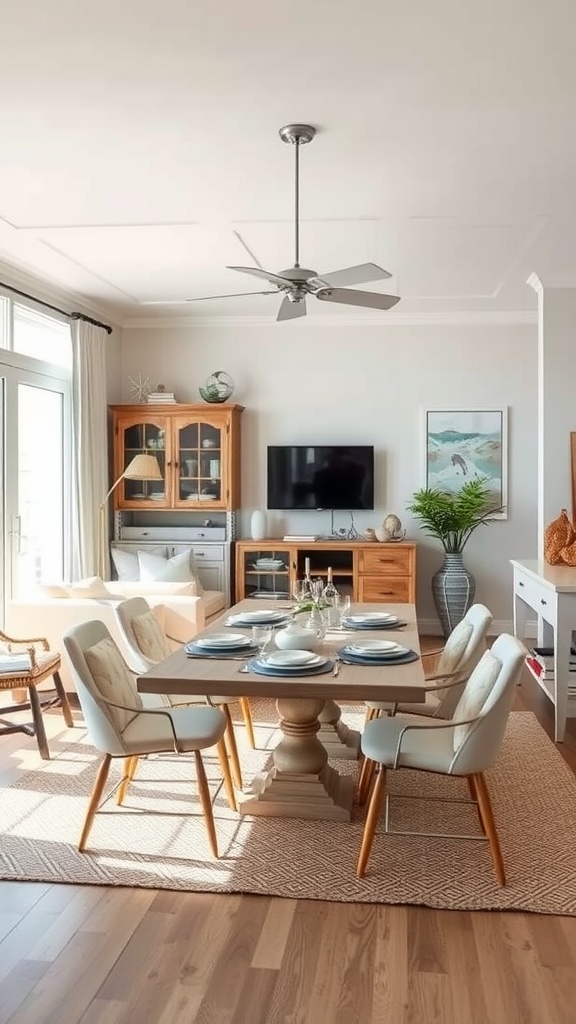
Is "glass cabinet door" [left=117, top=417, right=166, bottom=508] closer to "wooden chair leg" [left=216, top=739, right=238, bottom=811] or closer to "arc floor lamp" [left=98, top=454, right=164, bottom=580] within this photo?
"arc floor lamp" [left=98, top=454, right=164, bottom=580]

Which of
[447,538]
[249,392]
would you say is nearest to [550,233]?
[447,538]

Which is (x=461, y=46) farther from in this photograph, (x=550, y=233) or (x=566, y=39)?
(x=550, y=233)

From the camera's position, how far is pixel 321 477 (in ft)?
23.4

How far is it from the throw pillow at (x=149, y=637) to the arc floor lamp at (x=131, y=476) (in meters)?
2.73

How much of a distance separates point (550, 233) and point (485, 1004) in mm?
4050

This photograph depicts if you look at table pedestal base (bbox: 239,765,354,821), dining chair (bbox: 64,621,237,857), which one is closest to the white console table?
table pedestal base (bbox: 239,765,354,821)

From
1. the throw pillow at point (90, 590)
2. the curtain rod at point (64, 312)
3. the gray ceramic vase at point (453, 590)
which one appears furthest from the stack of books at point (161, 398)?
the gray ceramic vase at point (453, 590)

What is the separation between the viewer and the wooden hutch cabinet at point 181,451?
7.00 meters

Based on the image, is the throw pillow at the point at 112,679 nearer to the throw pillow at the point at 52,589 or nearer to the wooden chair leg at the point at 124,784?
the wooden chair leg at the point at 124,784

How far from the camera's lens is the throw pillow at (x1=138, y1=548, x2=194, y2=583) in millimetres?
6555

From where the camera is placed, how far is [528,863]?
290 cm

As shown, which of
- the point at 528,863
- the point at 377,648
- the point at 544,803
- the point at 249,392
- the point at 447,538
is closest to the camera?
the point at 528,863

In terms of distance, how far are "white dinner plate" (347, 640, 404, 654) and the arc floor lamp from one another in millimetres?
3546

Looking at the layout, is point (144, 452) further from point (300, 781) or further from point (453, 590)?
point (300, 781)
